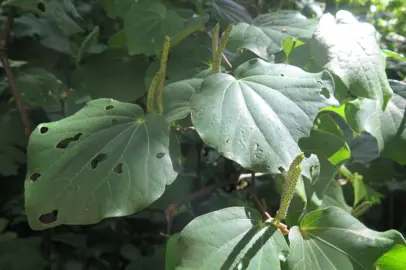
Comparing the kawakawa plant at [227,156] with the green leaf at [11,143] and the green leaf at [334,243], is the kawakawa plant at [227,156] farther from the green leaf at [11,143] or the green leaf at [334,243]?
the green leaf at [11,143]

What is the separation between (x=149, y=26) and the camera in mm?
877

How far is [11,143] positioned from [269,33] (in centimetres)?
59

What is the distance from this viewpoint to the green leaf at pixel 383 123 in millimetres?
786

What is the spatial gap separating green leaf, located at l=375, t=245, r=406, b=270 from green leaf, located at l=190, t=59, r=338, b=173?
18 centimetres

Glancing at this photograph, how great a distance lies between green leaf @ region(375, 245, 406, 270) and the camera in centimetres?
57

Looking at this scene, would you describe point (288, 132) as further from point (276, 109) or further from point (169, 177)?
point (169, 177)

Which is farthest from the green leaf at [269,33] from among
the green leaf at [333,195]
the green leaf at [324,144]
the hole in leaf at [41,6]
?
the hole in leaf at [41,6]

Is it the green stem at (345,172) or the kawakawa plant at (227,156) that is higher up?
the kawakawa plant at (227,156)

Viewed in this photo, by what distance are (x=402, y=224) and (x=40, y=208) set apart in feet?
3.51

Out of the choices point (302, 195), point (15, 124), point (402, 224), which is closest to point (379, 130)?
point (302, 195)

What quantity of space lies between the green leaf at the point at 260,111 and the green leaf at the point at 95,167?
7 centimetres

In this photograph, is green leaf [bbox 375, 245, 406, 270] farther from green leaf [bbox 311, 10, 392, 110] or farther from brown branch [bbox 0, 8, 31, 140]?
brown branch [bbox 0, 8, 31, 140]

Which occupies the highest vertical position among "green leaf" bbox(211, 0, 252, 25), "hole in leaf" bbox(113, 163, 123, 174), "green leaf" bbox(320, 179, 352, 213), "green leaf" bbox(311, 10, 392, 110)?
"green leaf" bbox(311, 10, 392, 110)

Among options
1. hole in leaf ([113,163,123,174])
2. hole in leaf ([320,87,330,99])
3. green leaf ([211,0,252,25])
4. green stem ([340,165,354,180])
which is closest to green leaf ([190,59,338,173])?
hole in leaf ([320,87,330,99])
